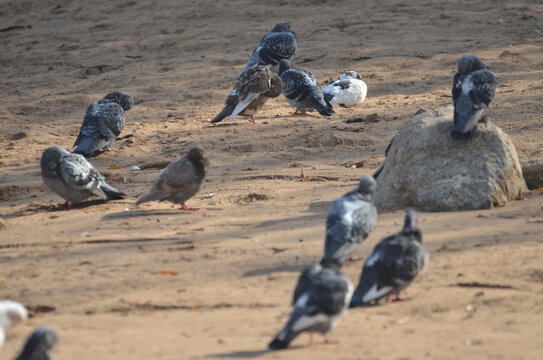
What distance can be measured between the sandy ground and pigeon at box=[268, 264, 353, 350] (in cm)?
14

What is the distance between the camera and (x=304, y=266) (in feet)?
18.5

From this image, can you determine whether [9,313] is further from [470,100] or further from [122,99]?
[122,99]

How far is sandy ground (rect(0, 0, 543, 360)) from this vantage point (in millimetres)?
4582

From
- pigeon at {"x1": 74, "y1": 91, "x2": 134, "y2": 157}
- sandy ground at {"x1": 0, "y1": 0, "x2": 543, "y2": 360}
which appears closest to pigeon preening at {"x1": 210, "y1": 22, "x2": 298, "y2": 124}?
sandy ground at {"x1": 0, "y1": 0, "x2": 543, "y2": 360}

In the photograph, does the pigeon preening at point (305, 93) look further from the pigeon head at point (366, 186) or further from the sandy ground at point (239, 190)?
the pigeon head at point (366, 186)

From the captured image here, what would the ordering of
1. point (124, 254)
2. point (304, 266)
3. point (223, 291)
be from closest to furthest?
1. point (223, 291)
2. point (304, 266)
3. point (124, 254)

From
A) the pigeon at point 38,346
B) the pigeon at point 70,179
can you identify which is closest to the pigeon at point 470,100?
the pigeon at point 70,179

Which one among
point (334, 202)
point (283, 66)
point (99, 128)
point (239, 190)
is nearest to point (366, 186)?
point (334, 202)

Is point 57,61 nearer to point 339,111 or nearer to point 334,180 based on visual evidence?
point 339,111

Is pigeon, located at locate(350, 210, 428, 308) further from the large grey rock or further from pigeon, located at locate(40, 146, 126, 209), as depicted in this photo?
pigeon, located at locate(40, 146, 126, 209)

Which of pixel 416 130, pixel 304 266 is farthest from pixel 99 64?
pixel 304 266

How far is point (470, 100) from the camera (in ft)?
22.0

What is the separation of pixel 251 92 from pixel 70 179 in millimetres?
4037

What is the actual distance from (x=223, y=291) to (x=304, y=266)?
0.71 metres
